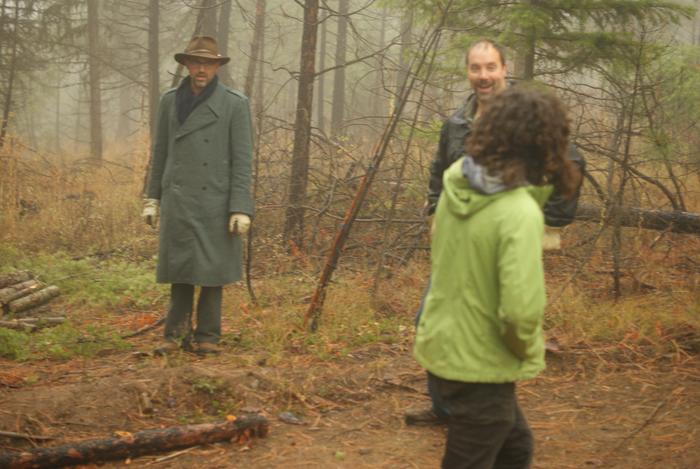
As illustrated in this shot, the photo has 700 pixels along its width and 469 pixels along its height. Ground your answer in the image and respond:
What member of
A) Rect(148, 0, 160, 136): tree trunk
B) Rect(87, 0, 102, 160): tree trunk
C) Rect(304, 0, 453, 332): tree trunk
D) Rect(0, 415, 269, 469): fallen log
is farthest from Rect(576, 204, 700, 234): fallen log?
Rect(87, 0, 102, 160): tree trunk

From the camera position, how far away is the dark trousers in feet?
18.2

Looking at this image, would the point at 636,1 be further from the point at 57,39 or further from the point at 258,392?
the point at 57,39

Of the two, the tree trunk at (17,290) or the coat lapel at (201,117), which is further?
the tree trunk at (17,290)

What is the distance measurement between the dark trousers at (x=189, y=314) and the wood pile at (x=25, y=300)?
1703 mm

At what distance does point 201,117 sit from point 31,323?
9.14 feet

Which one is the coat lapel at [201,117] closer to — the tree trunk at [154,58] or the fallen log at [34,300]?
the fallen log at [34,300]

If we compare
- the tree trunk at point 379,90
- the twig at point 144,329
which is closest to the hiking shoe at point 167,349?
the twig at point 144,329

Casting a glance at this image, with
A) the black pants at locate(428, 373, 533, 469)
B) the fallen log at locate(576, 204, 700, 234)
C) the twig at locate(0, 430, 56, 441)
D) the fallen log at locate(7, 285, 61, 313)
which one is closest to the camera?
the black pants at locate(428, 373, 533, 469)

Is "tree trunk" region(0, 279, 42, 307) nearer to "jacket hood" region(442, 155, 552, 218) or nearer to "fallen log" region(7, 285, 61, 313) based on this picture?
"fallen log" region(7, 285, 61, 313)

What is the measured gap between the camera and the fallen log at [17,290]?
22.8 ft

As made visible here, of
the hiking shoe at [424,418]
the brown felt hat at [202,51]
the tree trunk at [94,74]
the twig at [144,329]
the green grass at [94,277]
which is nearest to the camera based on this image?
the hiking shoe at [424,418]

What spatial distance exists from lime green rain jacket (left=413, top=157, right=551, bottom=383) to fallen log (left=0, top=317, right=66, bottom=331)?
5.02 meters

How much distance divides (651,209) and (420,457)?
17.8 feet

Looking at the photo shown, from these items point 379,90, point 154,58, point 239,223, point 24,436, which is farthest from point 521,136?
point 379,90
